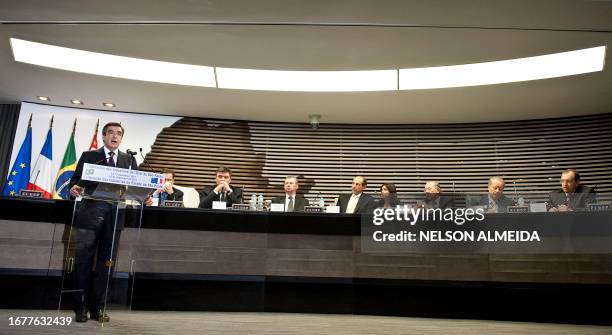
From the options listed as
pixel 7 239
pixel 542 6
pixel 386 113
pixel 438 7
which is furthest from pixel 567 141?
pixel 7 239

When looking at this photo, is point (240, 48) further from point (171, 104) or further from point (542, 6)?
point (542, 6)

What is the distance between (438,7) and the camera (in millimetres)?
3873

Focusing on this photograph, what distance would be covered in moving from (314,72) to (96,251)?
3452 millimetres

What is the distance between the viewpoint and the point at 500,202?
3334 millimetres

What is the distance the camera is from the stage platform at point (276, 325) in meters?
2.59

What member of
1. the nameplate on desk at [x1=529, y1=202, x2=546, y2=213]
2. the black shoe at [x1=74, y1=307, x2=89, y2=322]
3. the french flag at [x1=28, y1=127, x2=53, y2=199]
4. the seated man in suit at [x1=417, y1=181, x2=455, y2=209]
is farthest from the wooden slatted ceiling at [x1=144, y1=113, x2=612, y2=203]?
the black shoe at [x1=74, y1=307, x2=89, y2=322]

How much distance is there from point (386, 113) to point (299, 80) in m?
1.64

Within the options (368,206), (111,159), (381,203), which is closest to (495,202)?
(381,203)

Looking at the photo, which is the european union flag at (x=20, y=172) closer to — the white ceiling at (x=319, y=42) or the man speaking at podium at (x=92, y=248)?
the white ceiling at (x=319, y=42)

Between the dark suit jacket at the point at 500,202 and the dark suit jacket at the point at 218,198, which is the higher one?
the dark suit jacket at the point at 218,198

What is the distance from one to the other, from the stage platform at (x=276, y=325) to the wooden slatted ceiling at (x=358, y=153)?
3.38 metres

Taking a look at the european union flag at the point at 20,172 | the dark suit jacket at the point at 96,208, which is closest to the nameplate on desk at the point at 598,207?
the dark suit jacket at the point at 96,208

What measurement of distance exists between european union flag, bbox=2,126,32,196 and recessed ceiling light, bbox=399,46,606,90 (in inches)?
207

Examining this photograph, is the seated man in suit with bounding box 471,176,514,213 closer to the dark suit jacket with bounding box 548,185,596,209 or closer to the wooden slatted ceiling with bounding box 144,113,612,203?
the dark suit jacket with bounding box 548,185,596,209
